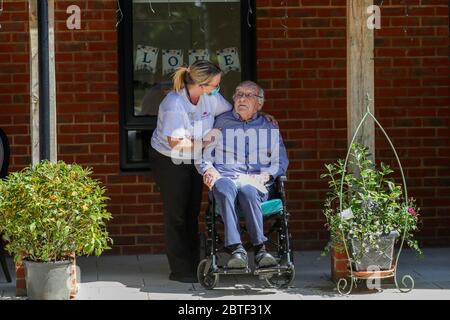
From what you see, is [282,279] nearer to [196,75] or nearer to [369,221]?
[369,221]

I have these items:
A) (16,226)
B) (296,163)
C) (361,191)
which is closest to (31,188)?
(16,226)

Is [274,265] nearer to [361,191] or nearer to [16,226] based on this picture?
[361,191]

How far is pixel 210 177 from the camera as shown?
7379 millimetres

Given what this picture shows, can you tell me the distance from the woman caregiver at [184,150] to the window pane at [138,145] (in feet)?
4.00

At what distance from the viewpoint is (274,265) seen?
282 inches

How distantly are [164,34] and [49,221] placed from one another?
2777 millimetres

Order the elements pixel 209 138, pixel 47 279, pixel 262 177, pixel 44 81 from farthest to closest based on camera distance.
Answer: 1. pixel 209 138
2. pixel 262 177
3. pixel 44 81
4. pixel 47 279

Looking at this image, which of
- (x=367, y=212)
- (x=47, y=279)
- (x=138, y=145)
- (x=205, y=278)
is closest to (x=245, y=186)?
(x=205, y=278)

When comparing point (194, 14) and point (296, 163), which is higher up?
point (194, 14)

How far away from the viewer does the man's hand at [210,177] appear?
7348mm

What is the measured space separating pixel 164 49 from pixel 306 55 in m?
1.29

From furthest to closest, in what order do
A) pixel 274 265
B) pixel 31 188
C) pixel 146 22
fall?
pixel 146 22 → pixel 274 265 → pixel 31 188

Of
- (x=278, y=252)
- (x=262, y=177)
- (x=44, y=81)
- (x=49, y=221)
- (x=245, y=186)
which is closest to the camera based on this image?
(x=49, y=221)
